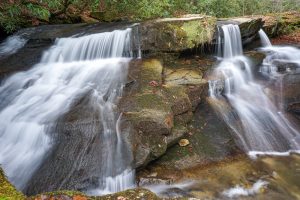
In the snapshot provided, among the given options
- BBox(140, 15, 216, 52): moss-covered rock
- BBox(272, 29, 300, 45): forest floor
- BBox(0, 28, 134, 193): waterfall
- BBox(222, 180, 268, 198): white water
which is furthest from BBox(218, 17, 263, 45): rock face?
BBox(222, 180, 268, 198): white water

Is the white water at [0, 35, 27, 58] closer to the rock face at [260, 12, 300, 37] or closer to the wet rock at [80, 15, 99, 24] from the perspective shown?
the wet rock at [80, 15, 99, 24]

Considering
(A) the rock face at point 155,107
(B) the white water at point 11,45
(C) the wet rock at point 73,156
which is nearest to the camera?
(C) the wet rock at point 73,156

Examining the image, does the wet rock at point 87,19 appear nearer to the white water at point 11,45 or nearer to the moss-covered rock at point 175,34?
the white water at point 11,45

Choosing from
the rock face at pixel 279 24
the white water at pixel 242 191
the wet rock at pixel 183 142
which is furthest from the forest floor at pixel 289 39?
the white water at pixel 242 191

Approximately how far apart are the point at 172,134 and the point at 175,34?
3.24m

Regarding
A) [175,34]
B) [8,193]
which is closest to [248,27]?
[175,34]

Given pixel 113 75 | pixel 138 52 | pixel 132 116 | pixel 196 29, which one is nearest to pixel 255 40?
pixel 196 29

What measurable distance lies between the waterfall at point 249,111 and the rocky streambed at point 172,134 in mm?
307

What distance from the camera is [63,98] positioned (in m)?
7.32

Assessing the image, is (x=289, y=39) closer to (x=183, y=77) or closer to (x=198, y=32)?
(x=198, y=32)

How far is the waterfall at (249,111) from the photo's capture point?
7.14m

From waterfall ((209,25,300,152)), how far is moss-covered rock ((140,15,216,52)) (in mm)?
1028

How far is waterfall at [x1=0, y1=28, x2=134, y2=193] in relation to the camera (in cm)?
581

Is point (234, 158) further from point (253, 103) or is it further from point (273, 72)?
point (273, 72)
